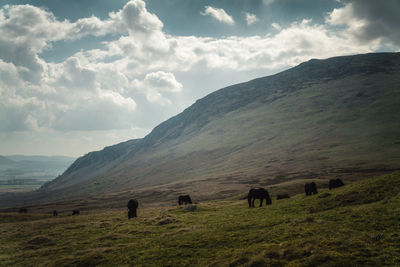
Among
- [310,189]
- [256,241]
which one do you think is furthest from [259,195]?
[256,241]

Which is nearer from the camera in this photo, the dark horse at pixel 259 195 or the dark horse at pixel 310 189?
the dark horse at pixel 259 195

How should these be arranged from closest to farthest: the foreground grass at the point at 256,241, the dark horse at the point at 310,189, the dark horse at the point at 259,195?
the foreground grass at the point at 256,241, the dark horse at the point at 259,195, the dark horse at the point at 310,189

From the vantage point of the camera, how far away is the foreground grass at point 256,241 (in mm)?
12709

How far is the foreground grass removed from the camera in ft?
41.7

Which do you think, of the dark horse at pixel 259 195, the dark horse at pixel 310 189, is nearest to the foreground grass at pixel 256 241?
the dark horse at pixel 259 195

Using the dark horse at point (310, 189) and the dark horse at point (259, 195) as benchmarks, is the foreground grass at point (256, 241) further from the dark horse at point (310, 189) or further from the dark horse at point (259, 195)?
the dark horse at point (310, 189)

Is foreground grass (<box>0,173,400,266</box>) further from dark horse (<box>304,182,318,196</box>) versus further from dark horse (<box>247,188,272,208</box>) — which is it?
dark horse (<box>304,182,318,196</box>)

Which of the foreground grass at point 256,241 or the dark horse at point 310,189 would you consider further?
the dark horse at point 310,189

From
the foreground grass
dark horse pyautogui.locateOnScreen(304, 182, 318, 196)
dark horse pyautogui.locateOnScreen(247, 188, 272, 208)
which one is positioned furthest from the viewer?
dark horse pyautogui.locateOnScreen(304, 182, 318, 196)

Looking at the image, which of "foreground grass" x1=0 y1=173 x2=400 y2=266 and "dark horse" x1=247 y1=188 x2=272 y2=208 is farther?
"dark horse" x1=247 y1=188 x2=272 y2=208

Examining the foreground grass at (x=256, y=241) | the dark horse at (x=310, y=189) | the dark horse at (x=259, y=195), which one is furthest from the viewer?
the dark horse at (x=310, y=189)

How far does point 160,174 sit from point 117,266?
181420 millimetres

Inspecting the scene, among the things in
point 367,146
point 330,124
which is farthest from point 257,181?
point 330,124

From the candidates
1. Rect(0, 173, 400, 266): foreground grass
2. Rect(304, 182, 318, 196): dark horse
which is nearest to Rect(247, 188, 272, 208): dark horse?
Rect(0, 173, 400, 266): foreground grass
